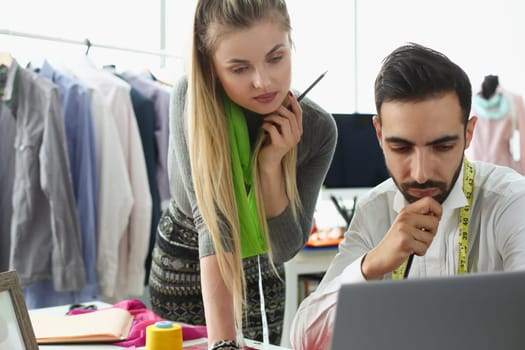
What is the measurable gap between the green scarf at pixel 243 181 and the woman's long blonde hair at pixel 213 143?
3 cm

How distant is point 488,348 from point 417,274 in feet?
2.35

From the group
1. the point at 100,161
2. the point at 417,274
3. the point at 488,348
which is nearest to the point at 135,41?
the point at 100,161

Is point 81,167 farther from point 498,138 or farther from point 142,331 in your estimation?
point 498,138

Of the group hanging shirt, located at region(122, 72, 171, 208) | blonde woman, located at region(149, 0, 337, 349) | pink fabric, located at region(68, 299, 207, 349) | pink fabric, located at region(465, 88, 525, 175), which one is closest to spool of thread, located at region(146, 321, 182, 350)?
blonde woman, located at region(149, 0, 337, 349)

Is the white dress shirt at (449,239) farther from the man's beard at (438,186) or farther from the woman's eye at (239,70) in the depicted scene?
the woman's eye at (239,70)

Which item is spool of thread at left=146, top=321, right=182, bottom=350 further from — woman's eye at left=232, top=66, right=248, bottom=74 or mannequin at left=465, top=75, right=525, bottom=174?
mannequin at left=465, top=75, right=525, bottom=174

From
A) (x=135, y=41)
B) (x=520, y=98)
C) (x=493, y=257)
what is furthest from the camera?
(x=520, y=98)

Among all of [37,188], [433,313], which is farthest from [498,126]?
[433,313]

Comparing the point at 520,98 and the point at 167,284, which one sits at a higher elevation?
the point at 520,98

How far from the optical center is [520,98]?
14.1 feet

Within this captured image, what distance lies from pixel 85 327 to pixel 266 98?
0.73 metres

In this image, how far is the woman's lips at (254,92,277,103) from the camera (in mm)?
1454

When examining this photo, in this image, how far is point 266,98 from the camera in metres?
1.46

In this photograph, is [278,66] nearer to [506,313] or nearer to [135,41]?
[506,313]
